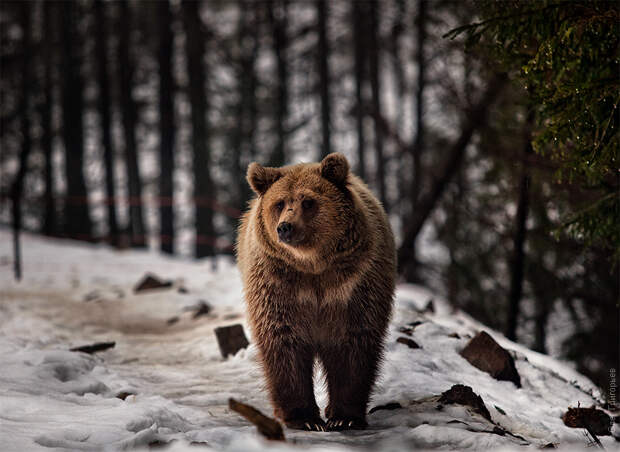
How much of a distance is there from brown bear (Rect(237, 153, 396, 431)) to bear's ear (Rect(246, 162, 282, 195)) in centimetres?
2

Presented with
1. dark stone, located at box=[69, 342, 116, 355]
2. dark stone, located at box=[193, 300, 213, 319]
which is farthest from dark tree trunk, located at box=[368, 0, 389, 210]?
dark stone, located at box=[69, 342, 116, 355]

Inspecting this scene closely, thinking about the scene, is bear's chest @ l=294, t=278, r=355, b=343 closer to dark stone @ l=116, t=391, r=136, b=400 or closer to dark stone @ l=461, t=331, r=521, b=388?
dark stone @ l=116, t=391, r=136, b=400

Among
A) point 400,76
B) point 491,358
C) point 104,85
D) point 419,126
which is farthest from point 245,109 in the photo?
point 491,358

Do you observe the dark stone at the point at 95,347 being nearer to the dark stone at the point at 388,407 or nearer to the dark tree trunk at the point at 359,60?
the dark stone at the point at 388,407

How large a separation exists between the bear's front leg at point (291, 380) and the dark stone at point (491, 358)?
2002mm

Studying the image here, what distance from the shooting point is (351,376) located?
4473mm

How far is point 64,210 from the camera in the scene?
2319 centimetres

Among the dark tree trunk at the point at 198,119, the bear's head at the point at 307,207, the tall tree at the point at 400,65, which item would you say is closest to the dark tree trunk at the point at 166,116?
the dark tree trunk at the point at 198,119

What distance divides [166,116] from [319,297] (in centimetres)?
1488

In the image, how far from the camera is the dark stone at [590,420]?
4.80 metres

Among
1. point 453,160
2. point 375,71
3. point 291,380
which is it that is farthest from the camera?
Answer: point 375,71

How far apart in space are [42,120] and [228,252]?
8.42m

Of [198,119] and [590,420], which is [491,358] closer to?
[590,420]

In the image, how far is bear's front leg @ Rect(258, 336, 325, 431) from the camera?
4410mm
